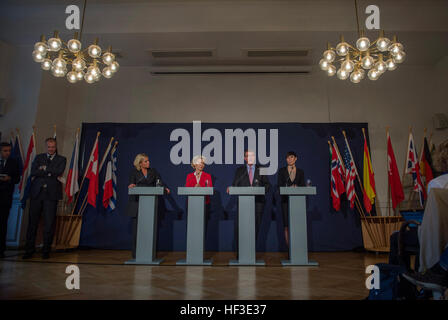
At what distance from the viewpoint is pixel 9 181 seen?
430 centimetres

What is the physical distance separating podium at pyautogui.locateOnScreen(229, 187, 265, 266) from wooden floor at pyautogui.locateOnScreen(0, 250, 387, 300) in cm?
19

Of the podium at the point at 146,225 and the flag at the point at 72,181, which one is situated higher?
the flag at the point at 72,181

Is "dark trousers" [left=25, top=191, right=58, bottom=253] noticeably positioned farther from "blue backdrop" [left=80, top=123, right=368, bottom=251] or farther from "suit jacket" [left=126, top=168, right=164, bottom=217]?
"blue backdrop" [left=80, top=123, right=368, bottom=251]

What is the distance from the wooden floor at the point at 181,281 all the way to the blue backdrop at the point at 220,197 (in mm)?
1718

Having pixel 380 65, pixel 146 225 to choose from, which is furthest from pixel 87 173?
pixel 380 65

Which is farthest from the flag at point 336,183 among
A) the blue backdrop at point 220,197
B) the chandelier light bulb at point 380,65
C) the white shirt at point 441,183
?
the white shirt at point 441,183

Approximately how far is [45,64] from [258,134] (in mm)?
3601

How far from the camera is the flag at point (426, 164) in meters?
5.19

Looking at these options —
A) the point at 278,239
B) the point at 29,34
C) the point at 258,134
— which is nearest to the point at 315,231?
the point at 278,239

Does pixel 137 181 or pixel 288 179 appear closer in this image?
pixel 137 181

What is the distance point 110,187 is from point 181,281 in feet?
10.7

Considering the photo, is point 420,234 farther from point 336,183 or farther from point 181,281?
point 336,183

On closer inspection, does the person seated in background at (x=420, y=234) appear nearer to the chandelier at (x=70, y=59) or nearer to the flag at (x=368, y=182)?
the flag at (x=368, y=182)
